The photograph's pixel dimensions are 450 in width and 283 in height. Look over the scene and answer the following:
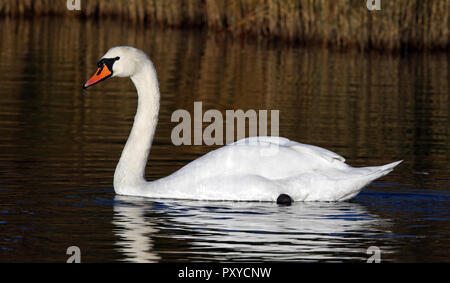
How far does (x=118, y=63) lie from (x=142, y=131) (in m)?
0.65

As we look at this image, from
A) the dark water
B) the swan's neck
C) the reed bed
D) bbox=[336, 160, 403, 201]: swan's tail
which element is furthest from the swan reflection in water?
the reed bed

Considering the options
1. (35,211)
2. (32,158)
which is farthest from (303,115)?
(35,211)

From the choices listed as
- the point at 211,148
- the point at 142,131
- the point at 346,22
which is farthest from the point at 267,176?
the point at 346,22

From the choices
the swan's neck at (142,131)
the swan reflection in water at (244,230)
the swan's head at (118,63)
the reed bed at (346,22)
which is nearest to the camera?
the swan reflection in water at (244,230)

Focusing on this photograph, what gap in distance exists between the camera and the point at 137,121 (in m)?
9.78

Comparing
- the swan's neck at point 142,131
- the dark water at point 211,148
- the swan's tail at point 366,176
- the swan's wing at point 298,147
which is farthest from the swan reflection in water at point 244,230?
the swan's wing at point 298,147

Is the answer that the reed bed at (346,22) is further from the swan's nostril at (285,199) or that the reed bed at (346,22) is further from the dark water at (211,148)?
the swan's nostril at (285,199)

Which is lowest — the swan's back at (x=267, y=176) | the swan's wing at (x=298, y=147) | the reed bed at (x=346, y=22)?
the swan's back at (x=267, y=176)

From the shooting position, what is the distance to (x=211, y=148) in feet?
41.0

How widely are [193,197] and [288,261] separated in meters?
2.27

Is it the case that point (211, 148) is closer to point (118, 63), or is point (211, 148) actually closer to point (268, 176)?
point (118, 63)

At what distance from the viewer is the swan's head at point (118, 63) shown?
9617 mm

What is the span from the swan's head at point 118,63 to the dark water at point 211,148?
1.01 meters

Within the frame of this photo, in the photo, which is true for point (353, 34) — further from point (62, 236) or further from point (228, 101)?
point (62, 236)
